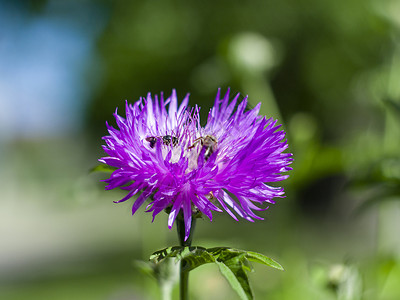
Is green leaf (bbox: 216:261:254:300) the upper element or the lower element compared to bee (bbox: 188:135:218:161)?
lower

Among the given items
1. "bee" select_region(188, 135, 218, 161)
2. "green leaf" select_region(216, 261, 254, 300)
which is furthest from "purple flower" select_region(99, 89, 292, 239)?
"green leaf" select_region(216, 261, 254, 300)

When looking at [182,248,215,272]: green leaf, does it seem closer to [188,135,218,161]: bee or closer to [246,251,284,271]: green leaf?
[246,251,284,271]: green leaf

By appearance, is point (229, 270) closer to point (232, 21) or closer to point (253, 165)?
point (253, 165)

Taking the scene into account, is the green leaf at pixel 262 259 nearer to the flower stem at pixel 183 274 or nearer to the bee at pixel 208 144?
the flower stem at pixel 183 274

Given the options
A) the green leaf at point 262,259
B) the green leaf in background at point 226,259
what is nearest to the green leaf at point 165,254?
the green leaf in background at point 226,259

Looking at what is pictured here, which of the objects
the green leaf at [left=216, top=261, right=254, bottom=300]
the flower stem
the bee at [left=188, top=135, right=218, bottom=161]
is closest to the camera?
the green leaf at [left=216, top=261, right=254, bottom=300]

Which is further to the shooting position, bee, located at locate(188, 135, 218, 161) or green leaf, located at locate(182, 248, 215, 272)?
bee, located at locate(188, 135, 218, 161)
